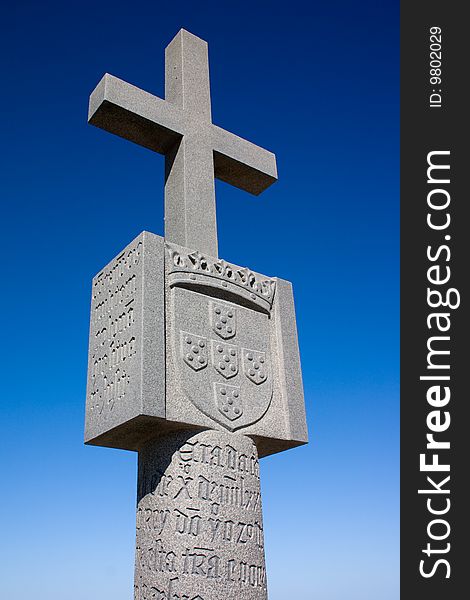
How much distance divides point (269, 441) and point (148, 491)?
1.29 m

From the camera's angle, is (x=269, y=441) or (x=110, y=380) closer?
(x=110, y=380)

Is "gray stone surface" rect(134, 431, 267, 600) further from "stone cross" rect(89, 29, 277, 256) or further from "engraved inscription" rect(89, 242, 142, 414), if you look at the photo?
"stone cross" rect(89, 29, 277, 256)

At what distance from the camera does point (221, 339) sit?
260 inches

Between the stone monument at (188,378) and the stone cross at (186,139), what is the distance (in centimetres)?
2

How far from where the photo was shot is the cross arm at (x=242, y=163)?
8102mm

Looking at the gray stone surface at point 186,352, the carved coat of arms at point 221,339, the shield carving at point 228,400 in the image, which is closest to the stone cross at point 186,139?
the carved coat of arms at point 221,339

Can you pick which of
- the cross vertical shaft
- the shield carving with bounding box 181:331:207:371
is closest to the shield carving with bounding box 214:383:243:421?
the shield carving with bounding box 181:331:207:371

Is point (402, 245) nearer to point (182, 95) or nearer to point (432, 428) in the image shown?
point (432, 428)

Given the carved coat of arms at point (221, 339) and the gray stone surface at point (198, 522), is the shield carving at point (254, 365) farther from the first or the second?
the gray stone surface at point (198, 522)

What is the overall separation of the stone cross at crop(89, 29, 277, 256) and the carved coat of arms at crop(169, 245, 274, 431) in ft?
1.76

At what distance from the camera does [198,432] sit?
19.8 feet

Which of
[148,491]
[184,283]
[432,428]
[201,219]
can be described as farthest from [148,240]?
[432,428]

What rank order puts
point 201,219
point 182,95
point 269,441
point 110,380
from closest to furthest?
point 110,380
point 269,441
point 201,219
point 182,95

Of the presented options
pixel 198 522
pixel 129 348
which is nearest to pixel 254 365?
pixel 129 348
